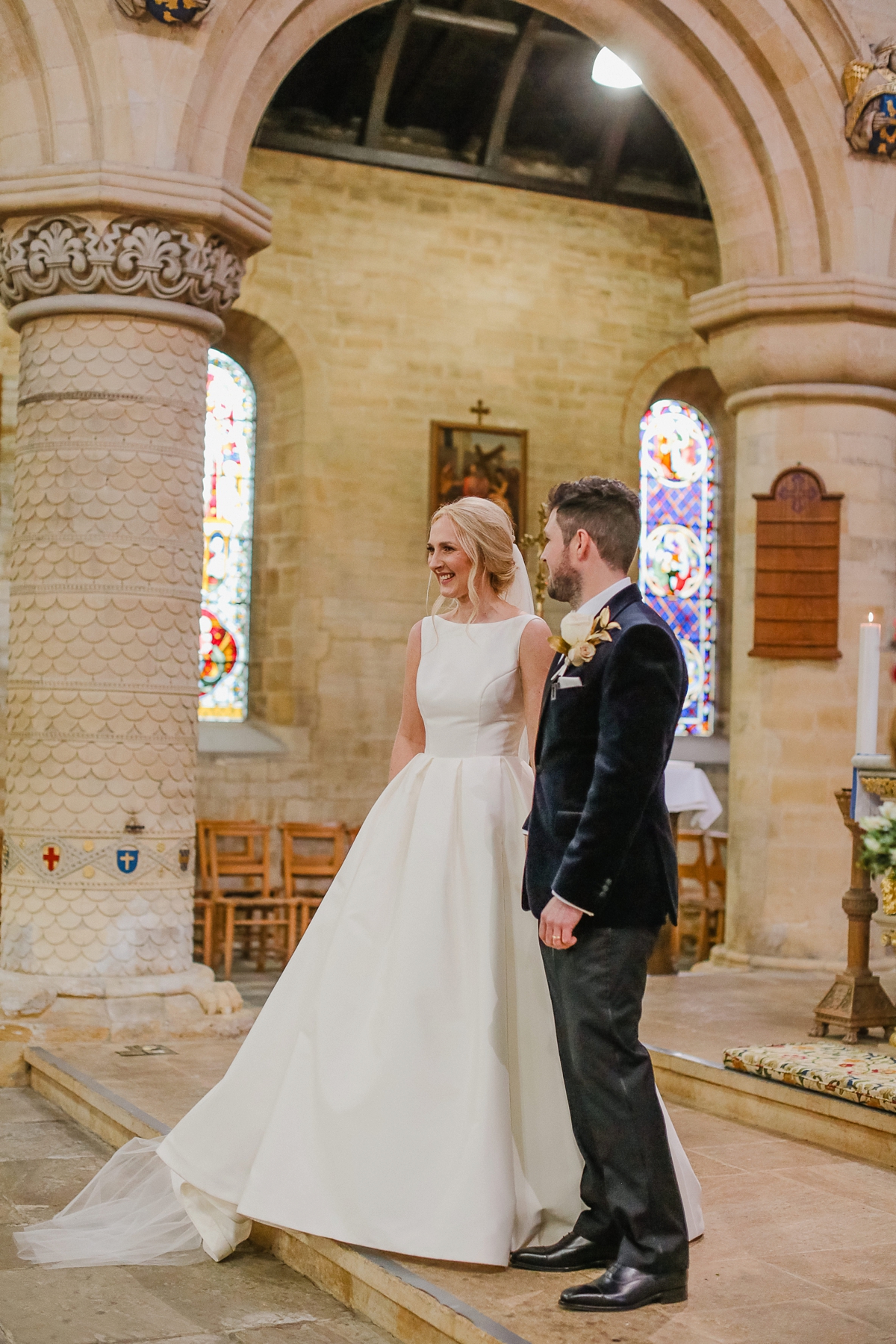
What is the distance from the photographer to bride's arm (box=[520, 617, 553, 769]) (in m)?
3.32

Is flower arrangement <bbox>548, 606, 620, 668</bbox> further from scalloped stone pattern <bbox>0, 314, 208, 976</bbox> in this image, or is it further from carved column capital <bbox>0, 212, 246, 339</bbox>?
carved column capital <bbox>0, 212, 246, 339</bbox>

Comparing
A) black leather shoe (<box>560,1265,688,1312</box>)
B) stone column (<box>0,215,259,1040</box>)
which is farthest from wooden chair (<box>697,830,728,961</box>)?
black leather shoe (<box>560,1265,688,1312</box>)

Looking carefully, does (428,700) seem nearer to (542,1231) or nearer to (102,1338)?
A: (542,1231)

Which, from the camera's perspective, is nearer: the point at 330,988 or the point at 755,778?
the point at 330,988

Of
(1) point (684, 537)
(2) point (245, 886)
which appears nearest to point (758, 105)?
(1) point (684, 537)

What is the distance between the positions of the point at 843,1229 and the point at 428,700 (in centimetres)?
155

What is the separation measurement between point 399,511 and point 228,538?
1230 millimetres

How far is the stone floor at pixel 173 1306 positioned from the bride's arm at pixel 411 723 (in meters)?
1.15

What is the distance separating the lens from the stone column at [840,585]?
7.27 m

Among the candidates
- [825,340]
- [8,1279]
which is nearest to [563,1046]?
[8,1279]

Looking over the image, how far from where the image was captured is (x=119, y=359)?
5.98 metres

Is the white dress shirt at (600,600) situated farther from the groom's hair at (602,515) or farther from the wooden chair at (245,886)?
the wooden chair at (245,886)

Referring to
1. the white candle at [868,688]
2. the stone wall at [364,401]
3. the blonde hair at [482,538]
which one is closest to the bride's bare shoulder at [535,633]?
the blonde hair at [482,538]

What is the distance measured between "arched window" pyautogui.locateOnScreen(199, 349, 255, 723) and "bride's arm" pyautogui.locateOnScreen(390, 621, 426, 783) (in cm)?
704
